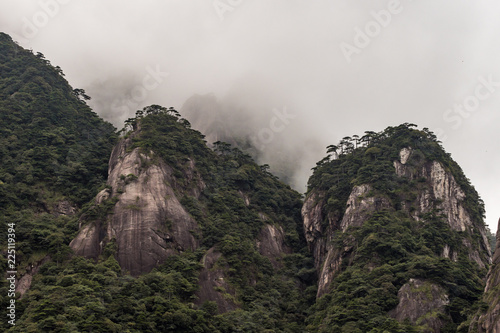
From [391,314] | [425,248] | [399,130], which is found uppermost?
[399,130]

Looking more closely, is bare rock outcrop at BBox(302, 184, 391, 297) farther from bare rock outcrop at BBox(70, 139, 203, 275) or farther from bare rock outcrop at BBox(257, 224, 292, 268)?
bare rock outcrop at BBox(70, 139, 203, 275)

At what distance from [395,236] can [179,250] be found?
27.4 m

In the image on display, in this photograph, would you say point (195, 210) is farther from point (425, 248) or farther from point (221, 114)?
point (221, 114)

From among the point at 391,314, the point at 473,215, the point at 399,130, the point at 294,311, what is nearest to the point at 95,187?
the point at 294,311

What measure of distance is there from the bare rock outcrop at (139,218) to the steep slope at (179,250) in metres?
0.13

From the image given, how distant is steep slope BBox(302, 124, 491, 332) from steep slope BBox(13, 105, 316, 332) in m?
5.20

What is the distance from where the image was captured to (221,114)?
118 m

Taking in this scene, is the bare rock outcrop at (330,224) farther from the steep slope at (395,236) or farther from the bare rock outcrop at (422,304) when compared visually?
the bare rock outcrop at (422,304)

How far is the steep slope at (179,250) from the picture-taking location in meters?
44.4

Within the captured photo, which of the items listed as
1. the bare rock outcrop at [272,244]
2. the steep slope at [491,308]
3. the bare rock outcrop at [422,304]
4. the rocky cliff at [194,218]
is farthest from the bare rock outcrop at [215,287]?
the steep slope at [491,308]

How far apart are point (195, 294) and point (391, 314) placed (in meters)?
21.5

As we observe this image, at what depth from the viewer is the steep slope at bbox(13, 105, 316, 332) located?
146ft

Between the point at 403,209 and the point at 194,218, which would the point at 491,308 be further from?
the point at 194,218

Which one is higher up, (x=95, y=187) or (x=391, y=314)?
(x=95, y=187)
